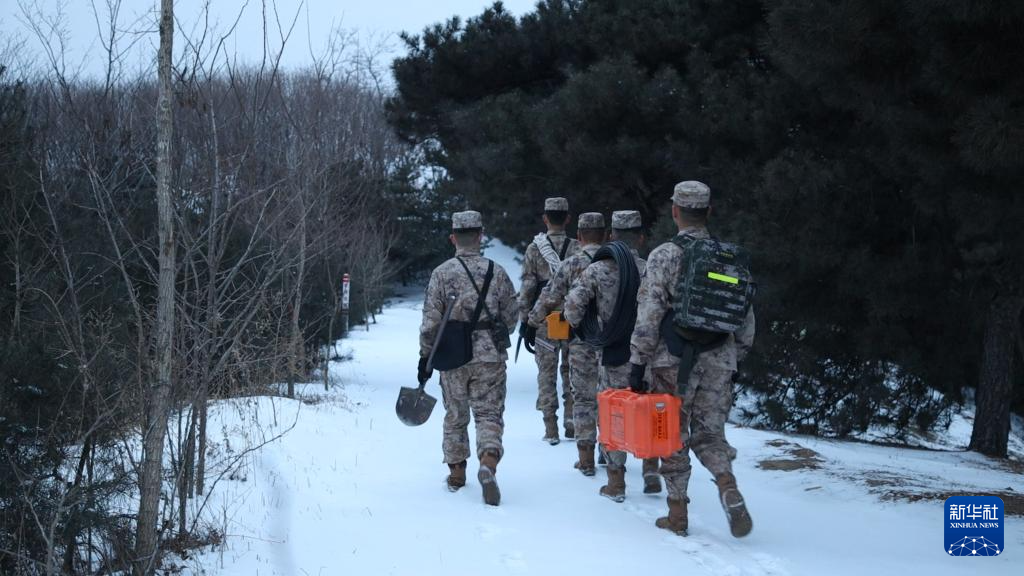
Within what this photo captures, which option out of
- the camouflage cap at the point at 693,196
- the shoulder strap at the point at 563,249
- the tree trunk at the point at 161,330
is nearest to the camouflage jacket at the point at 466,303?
the camouflage cap at the point at 693,196

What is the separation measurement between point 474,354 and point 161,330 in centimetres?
285

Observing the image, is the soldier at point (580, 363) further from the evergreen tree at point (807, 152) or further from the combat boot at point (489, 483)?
the evergreen tree at point (807, 152)

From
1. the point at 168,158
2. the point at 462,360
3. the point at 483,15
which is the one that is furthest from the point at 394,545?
the point at 483,15

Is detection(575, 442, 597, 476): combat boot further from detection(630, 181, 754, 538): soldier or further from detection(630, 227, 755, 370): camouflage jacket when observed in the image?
detection(630, 227, 755, 370): camouflage jacket

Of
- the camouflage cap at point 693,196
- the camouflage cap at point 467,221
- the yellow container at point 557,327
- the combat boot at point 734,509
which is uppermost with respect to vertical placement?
the camouflage cap at point 693,196

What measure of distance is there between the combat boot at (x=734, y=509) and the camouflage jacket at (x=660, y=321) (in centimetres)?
69

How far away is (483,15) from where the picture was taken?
1692cm

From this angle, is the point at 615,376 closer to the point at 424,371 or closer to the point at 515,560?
the point at 424,371

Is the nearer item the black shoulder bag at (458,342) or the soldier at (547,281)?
the black shoulder bag at (458,342)

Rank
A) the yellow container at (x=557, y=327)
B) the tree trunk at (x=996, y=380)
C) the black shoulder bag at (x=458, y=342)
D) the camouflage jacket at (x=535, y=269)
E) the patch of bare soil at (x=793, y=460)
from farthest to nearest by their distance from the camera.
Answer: the tree trunk at (x=996, y=380), the camouflage jacket at (x=535, y=269), the patch of bare soil at (x=793, y=460), the yellow container at (x=557, y=327), the black shoulder bag at (x=458, y=342)

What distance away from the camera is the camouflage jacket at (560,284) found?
26.2ft

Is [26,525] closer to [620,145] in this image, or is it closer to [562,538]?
[562,538]

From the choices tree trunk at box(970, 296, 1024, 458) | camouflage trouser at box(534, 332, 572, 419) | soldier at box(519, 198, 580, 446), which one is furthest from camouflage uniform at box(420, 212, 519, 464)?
tree trunk at box(970, 296, 1024, 458)

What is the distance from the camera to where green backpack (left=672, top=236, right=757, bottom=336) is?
5.79m
